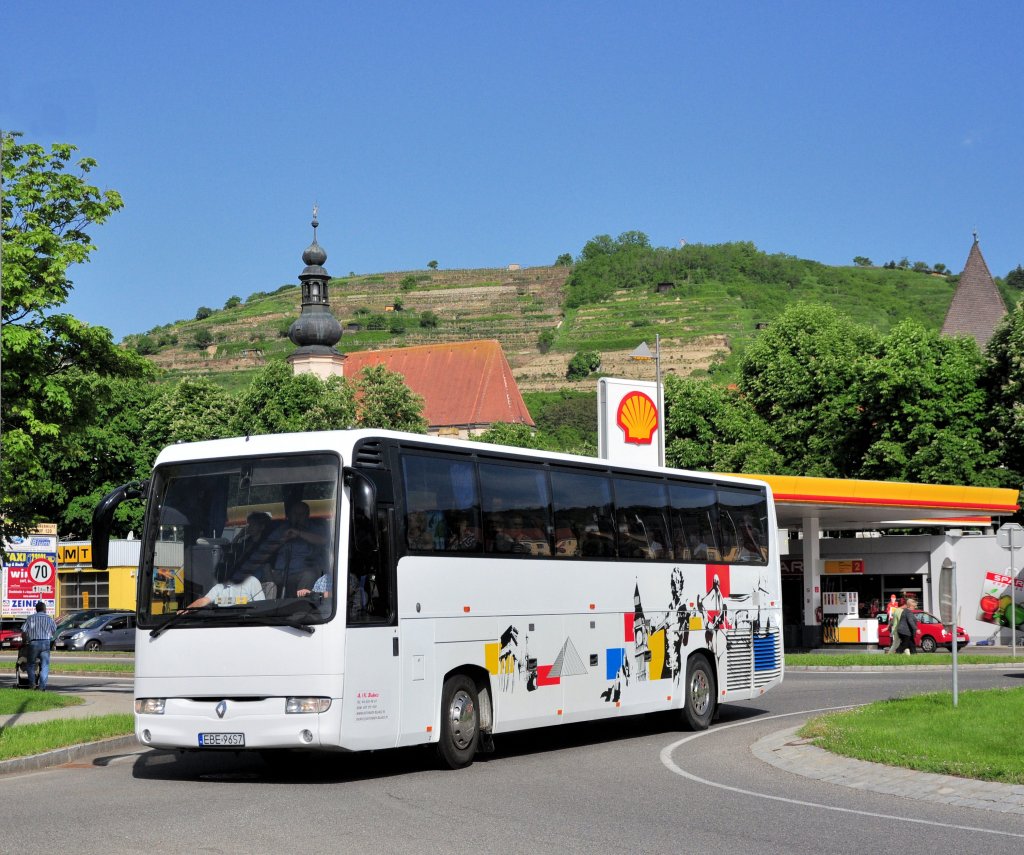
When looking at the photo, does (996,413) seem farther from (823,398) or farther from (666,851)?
(666,851)

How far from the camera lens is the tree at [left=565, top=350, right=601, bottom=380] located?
19150 centimetres

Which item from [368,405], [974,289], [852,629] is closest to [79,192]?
[852,629]

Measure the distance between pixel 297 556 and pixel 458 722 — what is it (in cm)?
254

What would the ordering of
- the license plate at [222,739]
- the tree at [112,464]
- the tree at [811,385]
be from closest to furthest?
the license plate at [222,739], the tree at [811,385], the tree at [112,464]

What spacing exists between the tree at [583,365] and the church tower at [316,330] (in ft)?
258

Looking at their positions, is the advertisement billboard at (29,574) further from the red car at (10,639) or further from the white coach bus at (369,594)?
the red car at (10,639)

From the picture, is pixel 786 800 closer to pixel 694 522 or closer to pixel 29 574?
pixel 694 522

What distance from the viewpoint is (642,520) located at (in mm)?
17047

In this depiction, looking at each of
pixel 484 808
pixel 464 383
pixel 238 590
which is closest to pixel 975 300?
pixel 464 383

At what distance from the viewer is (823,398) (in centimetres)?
5981

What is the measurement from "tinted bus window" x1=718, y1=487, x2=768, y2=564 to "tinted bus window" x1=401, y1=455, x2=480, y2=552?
18.9ft

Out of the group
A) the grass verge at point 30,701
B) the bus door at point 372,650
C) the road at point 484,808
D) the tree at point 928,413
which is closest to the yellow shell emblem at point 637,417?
the grass verge at point 30,701

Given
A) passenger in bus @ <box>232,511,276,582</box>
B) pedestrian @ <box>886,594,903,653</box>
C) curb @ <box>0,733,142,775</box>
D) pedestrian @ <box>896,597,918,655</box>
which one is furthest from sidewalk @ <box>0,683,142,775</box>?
pedestrian @ <box>886,594,903,653</box>

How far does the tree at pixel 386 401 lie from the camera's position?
77812 millimetres
